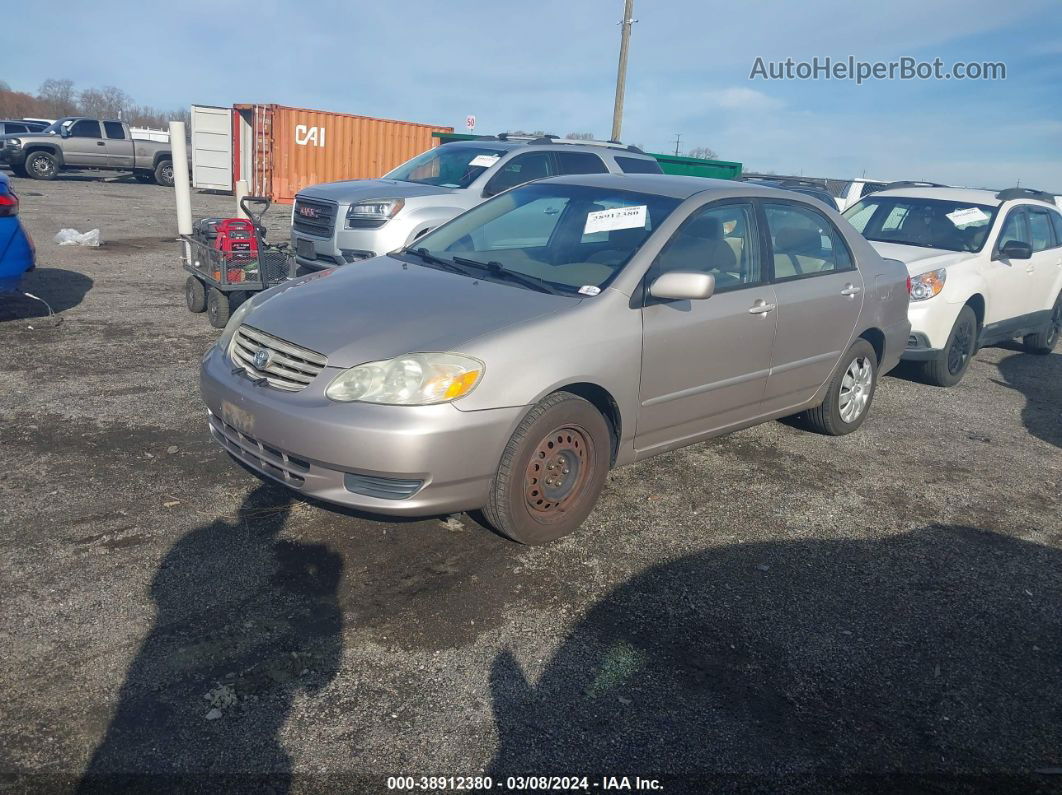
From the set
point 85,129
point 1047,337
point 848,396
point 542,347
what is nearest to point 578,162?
point 848,396

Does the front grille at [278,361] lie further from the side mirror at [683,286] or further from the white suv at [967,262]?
the white suv at [967,262]

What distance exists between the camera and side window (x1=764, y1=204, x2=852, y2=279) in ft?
16.0

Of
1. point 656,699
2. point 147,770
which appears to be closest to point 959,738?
point 656,699

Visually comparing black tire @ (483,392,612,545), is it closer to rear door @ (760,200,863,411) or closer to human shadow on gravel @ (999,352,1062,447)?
rear door @ (760,200,863,411)

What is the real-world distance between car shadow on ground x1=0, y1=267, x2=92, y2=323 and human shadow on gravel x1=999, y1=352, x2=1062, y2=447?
8792 millimetres

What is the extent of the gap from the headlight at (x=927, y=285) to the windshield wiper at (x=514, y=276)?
4.41m

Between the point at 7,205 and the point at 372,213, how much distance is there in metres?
3.12

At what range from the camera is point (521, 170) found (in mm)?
9266

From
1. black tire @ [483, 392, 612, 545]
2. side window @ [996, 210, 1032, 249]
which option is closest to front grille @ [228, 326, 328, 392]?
black tire @ [483, 392, 612, 545]

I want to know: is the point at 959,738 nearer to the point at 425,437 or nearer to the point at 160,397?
the point at 425,437

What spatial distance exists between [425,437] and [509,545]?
2.84ft

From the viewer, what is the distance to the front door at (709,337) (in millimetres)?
4098

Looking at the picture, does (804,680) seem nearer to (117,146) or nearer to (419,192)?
(419,192)

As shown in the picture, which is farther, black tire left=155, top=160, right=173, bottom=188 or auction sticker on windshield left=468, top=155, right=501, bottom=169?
black tire left=155, top=160, right=173, bottom=188
